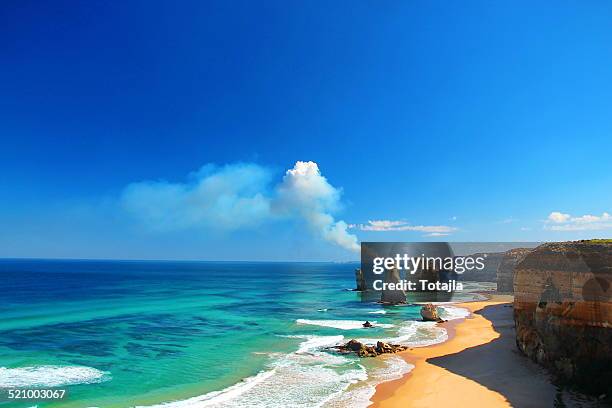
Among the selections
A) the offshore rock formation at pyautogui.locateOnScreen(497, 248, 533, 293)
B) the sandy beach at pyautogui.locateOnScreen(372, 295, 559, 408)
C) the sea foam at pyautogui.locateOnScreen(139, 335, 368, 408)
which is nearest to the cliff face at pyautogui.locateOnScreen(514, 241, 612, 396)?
the sandy beach at pyautogui.locateOnScreen(372, 295, 559, 408)

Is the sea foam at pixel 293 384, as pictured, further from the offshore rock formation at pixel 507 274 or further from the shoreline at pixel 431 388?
the offshore rock formation at pixel 507 274

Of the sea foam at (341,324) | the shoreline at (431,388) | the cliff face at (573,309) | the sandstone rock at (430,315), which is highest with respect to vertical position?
the cliff face at (573,309)

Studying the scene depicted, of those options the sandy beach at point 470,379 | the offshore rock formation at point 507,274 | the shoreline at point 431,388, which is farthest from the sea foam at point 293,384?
the offshore rock formation at point 507,274

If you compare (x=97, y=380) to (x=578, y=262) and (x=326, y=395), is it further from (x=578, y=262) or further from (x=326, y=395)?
(x=578, y=262)

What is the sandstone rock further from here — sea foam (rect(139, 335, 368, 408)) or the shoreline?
sea foam (rect(139, 335, 368, 408))

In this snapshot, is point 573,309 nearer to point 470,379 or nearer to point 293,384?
point 470,379

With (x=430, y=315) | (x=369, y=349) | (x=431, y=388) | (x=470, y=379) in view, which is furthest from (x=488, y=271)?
(x=431, y=388)
